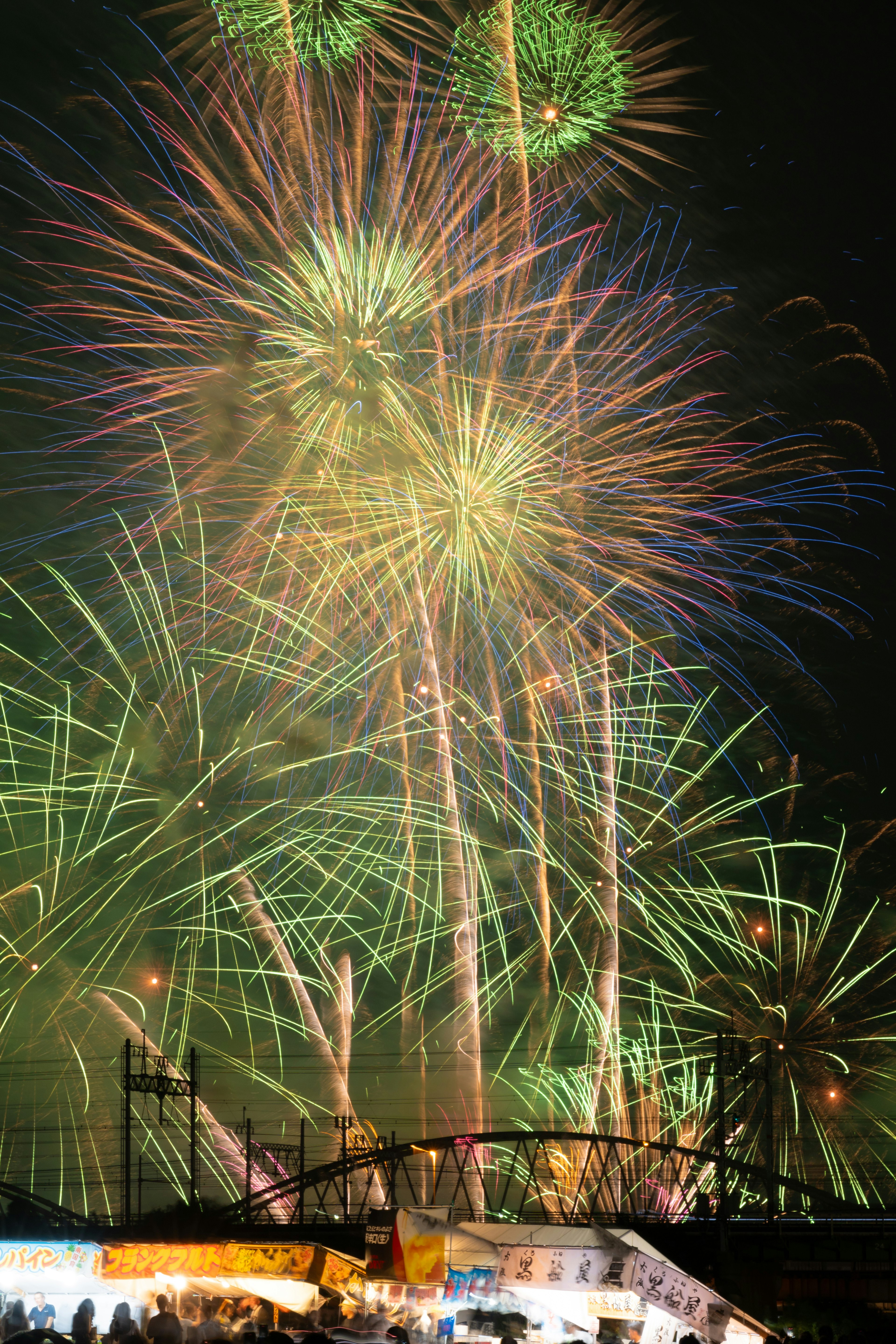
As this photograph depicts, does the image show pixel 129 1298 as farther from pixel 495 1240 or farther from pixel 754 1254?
pixel 754 1254

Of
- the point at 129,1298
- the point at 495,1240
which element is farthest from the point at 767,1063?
the point at 129,1298

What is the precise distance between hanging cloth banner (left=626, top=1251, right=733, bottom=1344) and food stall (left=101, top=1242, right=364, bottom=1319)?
20.2ft

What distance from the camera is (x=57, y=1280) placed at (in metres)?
23.3

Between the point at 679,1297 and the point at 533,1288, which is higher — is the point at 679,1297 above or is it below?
below

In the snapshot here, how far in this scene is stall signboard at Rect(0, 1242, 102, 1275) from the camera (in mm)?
23172

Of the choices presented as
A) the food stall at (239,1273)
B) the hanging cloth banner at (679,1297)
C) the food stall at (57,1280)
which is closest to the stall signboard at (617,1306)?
the hanging cloth banner at (679,1297)

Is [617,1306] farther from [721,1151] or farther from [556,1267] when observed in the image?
[721,1151]

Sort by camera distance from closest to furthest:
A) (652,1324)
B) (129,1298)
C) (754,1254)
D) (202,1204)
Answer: (652,1324), (129,1298), (754,1254), (202,1204)

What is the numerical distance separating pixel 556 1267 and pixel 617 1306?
45.3 inches

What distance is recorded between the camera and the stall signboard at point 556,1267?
23.5 metres

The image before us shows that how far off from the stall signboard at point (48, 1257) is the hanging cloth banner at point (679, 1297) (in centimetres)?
877

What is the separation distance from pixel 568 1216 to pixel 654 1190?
12.3 metres

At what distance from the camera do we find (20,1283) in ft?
75.7

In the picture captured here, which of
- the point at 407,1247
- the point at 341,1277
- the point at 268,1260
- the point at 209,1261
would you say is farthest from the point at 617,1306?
the point at 209,1261
